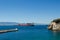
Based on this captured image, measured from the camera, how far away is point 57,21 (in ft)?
270

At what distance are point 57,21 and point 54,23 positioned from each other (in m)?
1.80

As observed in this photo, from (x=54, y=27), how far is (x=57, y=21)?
11.3ft

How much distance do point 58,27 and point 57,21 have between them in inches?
154

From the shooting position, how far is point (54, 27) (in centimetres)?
8169

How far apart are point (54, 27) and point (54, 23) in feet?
7.10

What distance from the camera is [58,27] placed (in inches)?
3137

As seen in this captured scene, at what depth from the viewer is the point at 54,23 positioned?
271 feet

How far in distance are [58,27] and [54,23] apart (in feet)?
12.3

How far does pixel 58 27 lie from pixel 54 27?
2.59 metres
